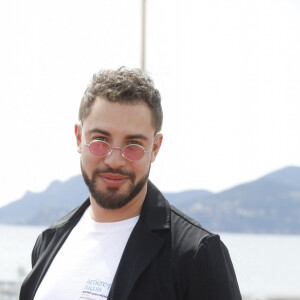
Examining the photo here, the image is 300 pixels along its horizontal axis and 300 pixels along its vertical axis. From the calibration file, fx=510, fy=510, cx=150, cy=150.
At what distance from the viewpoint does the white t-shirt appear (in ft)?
3.58

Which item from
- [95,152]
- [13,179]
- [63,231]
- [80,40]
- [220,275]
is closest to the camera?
[220,275]

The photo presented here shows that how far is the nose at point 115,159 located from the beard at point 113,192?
1 centimetres

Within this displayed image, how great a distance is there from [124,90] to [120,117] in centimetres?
7

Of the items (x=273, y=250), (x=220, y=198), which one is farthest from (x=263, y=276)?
(x=220, y=198)

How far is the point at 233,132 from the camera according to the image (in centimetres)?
419

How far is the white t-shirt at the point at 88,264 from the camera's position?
109 centimetres

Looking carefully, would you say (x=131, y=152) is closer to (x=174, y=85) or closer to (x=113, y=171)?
(x=113, y=171)

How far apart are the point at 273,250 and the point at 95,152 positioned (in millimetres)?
3521

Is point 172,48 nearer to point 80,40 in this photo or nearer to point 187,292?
point 80,40

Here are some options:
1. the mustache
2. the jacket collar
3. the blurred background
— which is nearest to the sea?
the blurred background

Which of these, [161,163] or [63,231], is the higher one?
[63,231]

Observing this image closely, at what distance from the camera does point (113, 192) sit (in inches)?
44.7

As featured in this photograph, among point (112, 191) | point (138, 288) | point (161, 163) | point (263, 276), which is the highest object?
point (112, 191)

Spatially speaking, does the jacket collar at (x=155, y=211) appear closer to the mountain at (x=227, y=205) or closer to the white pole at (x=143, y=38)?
the white pole at (x=143, y=38)
